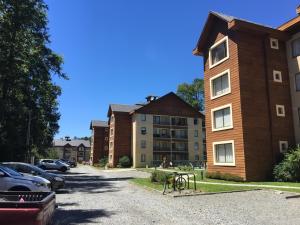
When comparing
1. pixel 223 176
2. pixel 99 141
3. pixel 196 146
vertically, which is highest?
pixel 99 141

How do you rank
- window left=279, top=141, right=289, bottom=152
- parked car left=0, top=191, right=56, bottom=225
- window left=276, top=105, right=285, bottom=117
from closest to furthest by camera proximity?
1. parked car left=0, top=191, right=56, bottom=225
2. window left=279, top=141, right=289, bottom=152
3. window left=276, top=105, right=285, bottom=117

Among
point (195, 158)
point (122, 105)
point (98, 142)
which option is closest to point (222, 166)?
point (195, 158)

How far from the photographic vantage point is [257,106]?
25.0 meters

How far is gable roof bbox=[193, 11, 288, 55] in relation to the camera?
981 inches

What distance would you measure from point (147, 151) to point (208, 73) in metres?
35.5

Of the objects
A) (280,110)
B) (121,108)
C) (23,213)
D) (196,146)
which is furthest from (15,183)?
(196,146)

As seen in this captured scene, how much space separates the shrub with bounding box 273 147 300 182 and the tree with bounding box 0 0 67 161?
849 inches

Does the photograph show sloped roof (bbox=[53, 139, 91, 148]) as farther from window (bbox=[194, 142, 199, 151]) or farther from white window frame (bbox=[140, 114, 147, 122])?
white window frame (bbox=[140, 114, 147, 122])

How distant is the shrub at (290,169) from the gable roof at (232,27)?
33.2ft

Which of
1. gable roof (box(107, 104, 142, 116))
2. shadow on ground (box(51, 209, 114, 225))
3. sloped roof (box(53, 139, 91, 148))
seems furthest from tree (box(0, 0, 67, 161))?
sloped roof (box(53, 139, 91, 148))

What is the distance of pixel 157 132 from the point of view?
65.0 m

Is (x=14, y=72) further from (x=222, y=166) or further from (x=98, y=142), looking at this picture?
(x=98, y=142)

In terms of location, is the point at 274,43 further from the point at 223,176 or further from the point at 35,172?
the point at 35,172

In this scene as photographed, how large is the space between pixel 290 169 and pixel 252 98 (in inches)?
239
